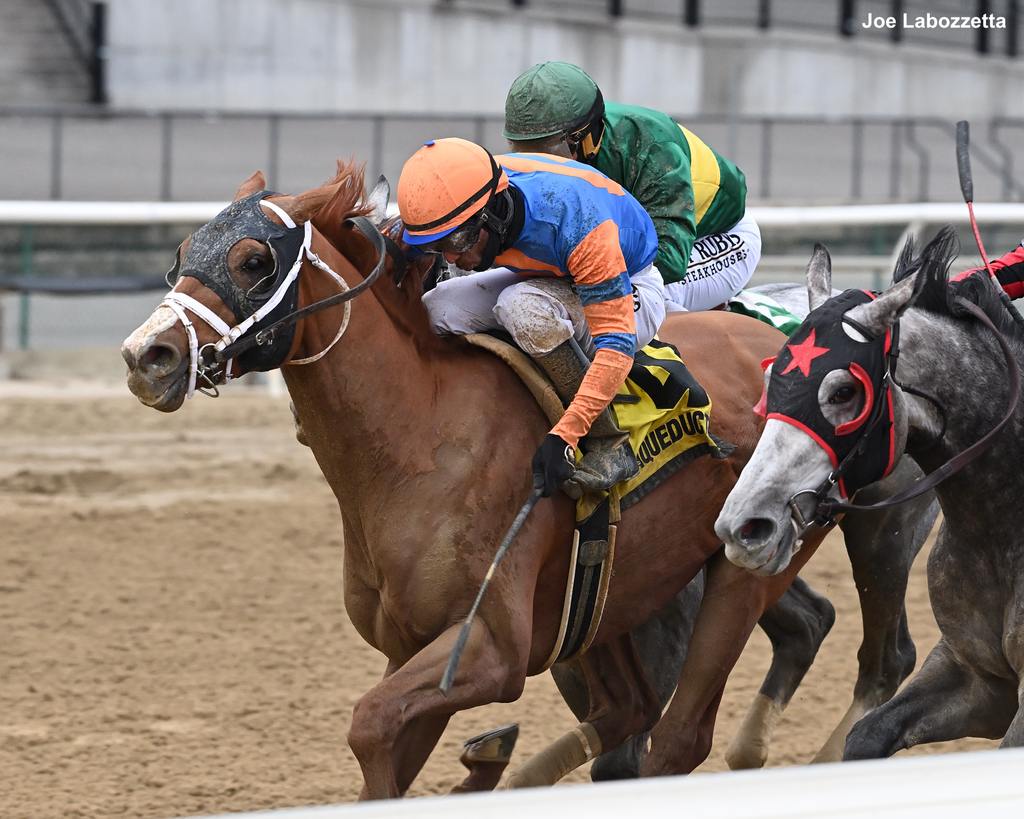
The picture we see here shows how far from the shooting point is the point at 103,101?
1711 centimetres

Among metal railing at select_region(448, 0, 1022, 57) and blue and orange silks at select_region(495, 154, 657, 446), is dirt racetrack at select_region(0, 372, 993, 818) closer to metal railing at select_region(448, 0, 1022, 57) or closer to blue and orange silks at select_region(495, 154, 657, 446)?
blue and orange silks at select_region(495, 154, 657, 446)

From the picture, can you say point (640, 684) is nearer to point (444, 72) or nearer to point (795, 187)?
point (795, 187)

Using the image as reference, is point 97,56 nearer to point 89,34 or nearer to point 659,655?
point 89,34

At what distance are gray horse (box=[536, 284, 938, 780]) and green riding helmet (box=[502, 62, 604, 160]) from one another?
1.10m

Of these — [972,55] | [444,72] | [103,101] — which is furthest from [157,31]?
[972,55]

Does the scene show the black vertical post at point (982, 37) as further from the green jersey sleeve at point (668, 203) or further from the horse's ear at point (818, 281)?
the horse's ear at point (818, 281)

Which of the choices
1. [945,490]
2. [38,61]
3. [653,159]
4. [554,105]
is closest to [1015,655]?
[945,490]

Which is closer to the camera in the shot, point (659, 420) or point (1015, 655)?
point (1015, 655)

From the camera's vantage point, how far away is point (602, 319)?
11.2 feet

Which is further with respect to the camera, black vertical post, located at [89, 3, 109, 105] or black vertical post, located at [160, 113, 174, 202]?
black vertical post, located at [89, 3, 109, 105]

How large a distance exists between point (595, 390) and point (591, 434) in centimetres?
18

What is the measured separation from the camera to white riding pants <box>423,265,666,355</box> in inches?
136

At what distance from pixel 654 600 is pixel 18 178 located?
10982 millimetres

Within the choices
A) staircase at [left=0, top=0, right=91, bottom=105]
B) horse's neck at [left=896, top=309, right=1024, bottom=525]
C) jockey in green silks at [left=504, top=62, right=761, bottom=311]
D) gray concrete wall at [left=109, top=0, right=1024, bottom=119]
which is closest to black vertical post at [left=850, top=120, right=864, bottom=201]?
gray concrete wall at [left=109, top=0, right=1024, bottom=119]
